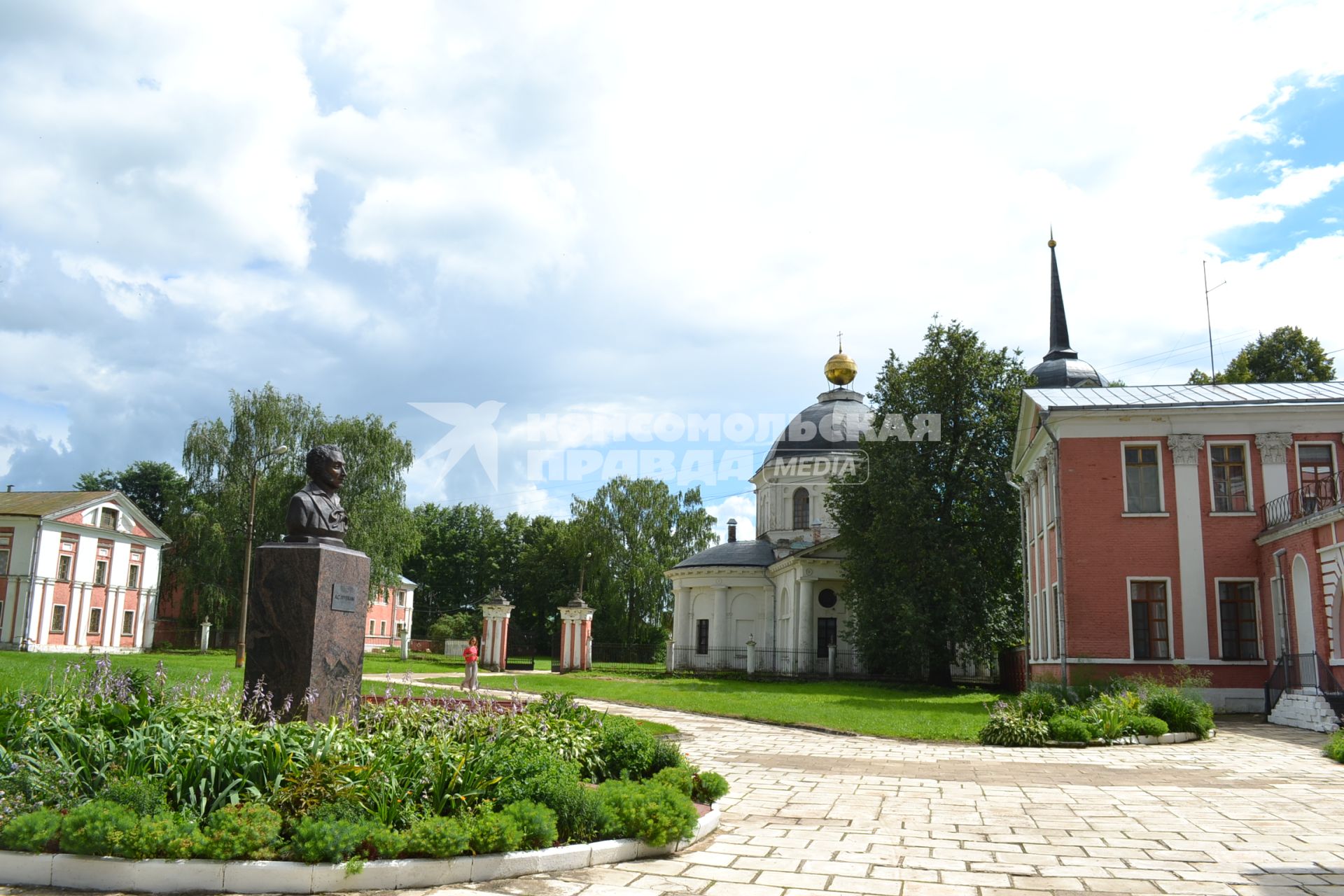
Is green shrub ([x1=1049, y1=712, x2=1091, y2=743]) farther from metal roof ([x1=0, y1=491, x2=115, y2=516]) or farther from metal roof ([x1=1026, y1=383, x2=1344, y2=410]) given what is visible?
metal roof ([x1=0, y1=491, x2=115, y2=516])

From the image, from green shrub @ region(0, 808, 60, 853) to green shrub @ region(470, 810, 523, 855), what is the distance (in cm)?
241

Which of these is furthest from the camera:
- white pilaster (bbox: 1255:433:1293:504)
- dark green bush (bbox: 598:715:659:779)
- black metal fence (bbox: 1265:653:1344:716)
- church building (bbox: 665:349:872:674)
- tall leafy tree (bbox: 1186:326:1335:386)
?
church building (bbox: 665:349:872:674)

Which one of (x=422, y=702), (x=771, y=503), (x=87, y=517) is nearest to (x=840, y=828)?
(x=422, y=702)

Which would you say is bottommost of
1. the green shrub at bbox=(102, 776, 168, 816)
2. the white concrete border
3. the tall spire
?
the white concrete border

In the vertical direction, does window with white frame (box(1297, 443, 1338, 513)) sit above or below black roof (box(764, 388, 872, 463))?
below

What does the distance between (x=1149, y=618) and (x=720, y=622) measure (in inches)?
998

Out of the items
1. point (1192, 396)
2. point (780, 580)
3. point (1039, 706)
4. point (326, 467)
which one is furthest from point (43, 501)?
point (1192, 396)

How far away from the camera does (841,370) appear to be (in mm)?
51281

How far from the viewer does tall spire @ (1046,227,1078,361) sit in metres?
45.8

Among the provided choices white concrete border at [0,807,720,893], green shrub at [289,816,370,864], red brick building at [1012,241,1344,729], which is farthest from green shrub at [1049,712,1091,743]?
green shrub at [289,816,370,864]

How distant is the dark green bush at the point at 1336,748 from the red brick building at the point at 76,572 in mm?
42833

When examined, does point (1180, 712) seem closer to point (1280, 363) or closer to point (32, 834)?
point (32, 834)

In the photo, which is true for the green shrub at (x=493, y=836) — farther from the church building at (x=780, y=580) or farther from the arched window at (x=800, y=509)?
the arched window at (x=800, y=509)

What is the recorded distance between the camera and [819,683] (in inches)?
1379
